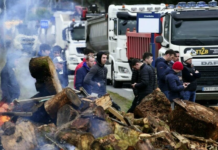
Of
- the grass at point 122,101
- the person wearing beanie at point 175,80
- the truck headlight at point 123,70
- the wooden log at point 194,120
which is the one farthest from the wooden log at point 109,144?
the truck headlight at point 123,70

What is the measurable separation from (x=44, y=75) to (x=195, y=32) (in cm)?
649

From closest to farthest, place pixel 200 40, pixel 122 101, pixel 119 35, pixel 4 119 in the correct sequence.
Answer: pixel 4 119 → pixel 200 40 → pixel 122 101 → pixel 119 35

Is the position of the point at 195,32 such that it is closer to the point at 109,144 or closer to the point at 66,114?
the point at 66,114

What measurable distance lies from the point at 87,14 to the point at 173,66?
1842 cm

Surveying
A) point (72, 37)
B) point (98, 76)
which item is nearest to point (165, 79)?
point (98, 76)

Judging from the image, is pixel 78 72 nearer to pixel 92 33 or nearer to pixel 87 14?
pixel 92 33

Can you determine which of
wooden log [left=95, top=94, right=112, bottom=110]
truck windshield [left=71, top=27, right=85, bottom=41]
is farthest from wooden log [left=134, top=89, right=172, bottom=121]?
truck windshield [left=71, top=27, right=85, bottom=41]

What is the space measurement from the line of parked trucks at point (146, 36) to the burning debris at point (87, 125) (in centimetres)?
523

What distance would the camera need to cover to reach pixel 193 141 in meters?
8.20

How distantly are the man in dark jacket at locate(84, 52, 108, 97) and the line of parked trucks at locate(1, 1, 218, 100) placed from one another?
3598 millimetres

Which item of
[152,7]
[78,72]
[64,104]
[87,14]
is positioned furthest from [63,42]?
[64,104]

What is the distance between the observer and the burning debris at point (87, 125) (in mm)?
7465

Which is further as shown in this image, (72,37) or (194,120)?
(72,37)

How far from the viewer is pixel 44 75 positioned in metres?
9.83
